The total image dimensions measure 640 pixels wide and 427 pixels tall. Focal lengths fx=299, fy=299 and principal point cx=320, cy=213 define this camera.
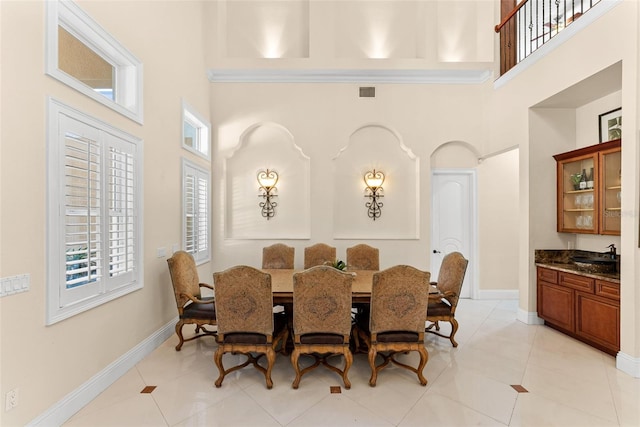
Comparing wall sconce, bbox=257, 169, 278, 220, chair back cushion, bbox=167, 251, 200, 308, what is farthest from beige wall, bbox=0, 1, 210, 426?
wall sconce, bbox=257, 169, 278, 220

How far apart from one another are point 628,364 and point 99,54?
5711 millimetres

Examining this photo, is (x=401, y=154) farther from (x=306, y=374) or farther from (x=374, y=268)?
(x=306, y=374)

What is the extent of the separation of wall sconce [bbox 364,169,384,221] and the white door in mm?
1013

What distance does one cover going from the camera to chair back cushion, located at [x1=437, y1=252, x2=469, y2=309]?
3.37m

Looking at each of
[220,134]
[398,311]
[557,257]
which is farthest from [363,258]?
[220,134]

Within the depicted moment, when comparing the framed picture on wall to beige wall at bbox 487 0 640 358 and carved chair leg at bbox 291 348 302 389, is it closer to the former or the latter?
beige wall at bbox 487 0 640 358

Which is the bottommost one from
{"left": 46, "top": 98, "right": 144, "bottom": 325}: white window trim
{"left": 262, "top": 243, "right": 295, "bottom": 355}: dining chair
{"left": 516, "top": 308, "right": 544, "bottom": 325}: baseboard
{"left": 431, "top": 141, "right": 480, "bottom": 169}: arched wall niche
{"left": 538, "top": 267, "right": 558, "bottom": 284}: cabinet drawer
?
{"left": 516, "top": 308, "right": 544, "bottom": 325}: baseboard

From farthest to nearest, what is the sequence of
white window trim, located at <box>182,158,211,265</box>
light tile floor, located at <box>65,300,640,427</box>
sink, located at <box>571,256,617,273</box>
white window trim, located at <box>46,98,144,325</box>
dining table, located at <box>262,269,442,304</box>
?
white window trim, located at <box>182,158,211,265</box>, sink, located at <box>571,256,617,273</box>, dining table, located at <box>262,269,442,304</box>, light tile floor, located at <box>65,300,640,427</box>, white window trim, located at <box>46,98,144,325</box>

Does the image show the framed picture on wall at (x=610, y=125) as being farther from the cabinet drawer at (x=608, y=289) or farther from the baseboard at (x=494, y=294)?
the baseboard at (x=494, y=294)

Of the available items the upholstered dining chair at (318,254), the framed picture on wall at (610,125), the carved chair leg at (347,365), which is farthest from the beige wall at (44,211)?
the framed picture on wall at (610,125)

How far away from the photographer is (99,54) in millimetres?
2719

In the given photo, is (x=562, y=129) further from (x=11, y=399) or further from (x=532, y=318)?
(x=11, y=399)

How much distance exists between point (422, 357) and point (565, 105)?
3.93 m

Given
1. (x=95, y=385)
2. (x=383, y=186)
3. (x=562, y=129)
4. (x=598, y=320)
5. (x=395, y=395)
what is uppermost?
(x=562, y=129)
